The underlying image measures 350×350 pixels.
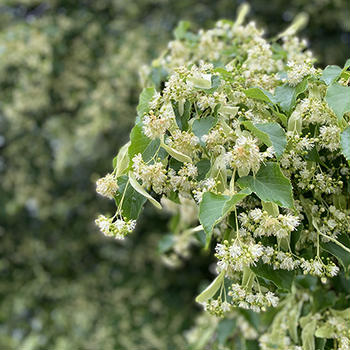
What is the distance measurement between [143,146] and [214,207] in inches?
6.2

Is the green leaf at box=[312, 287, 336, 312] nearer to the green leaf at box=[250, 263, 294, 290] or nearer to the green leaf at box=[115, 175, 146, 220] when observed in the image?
the green leaf at box=[250, 263, 294, 290]

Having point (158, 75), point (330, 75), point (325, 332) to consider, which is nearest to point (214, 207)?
point (330, 75)

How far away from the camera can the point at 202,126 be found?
0.65 m

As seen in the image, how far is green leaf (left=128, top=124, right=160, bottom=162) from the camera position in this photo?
65 cm

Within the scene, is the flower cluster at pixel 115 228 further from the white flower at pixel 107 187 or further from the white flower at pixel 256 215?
the white flower at pixel 256 215

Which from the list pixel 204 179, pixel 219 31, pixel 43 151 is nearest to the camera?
pixel 204 179

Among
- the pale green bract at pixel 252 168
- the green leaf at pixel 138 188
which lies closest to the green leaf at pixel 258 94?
the pale green bract at pixel 252 168

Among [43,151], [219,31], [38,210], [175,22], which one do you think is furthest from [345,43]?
[38,210]

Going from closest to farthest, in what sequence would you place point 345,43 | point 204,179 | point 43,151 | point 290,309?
point 204,179, point 290,309, point 345,43, point 43,151

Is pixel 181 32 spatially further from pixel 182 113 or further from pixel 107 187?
pixel 107 187

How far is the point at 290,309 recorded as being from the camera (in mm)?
960

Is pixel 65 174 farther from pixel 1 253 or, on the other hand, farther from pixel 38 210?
pixel 1 253

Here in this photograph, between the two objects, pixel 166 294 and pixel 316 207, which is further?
pixel 166 294

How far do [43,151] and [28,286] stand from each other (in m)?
0.92
